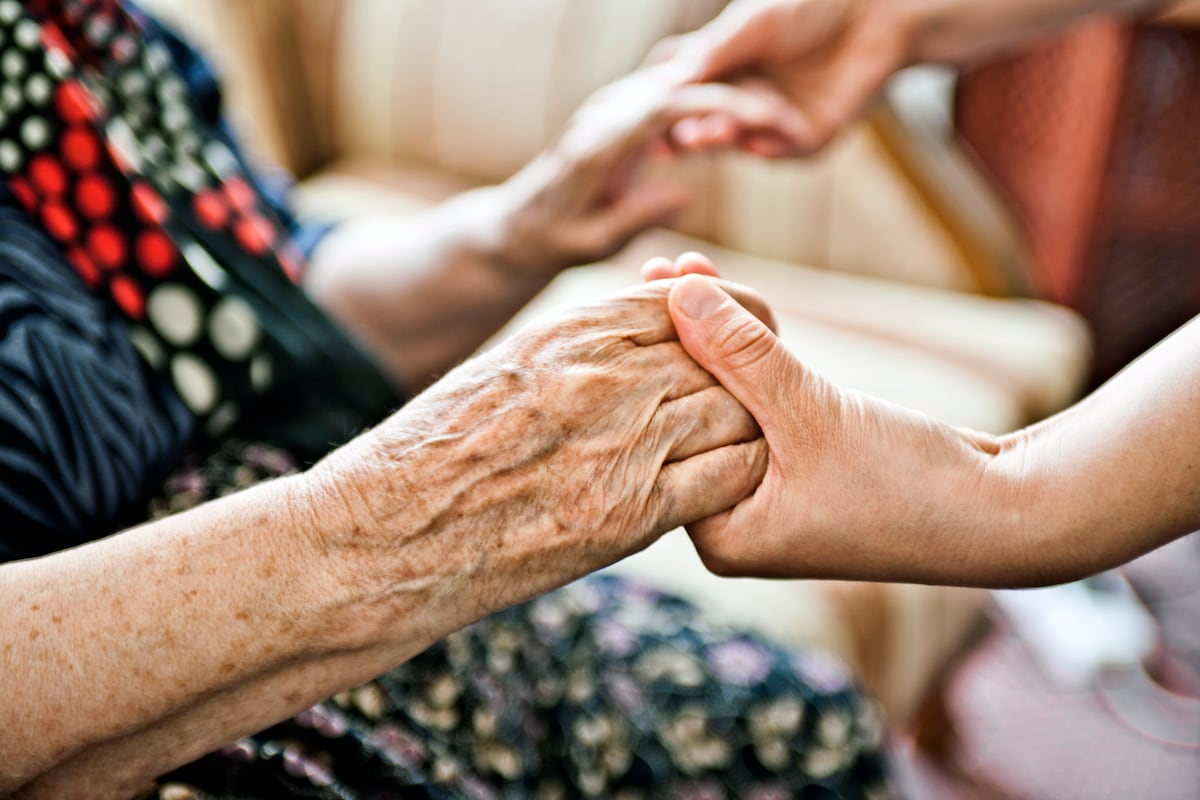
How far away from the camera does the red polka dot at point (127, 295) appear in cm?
74

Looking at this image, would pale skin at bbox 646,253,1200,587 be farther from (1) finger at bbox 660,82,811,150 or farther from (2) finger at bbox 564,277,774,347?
(1) finger at bbox 660,82,811,150

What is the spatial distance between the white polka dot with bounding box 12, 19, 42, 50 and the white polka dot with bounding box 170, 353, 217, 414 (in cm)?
26

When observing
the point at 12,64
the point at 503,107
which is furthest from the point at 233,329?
the point at 503,107

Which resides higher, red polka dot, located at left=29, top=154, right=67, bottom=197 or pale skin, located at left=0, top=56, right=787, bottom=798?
red polka dot, located at left=29, top=154, right=67, bottom=197

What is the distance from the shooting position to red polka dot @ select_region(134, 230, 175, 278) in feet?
2.45

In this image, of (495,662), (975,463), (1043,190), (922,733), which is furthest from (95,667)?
(1043,190)

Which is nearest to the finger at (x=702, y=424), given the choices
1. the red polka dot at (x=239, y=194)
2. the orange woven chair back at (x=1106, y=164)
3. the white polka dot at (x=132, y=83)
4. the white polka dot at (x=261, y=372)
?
the white polka dot at (x=261, y=372)

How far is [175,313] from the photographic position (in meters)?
0.76

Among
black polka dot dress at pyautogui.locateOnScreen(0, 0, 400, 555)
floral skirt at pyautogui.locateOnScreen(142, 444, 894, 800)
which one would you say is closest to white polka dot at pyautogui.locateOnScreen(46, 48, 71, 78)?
black polka dot dress at pyautogui.locateOnScreen(0, 0, 400, 555)

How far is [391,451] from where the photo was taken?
577 mm

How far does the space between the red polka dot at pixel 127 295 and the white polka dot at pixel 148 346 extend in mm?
13

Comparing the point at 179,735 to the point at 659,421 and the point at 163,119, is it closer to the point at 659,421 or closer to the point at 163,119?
the point at 659,421

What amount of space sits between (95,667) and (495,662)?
321mm

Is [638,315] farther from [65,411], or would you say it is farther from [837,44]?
[837,44]
